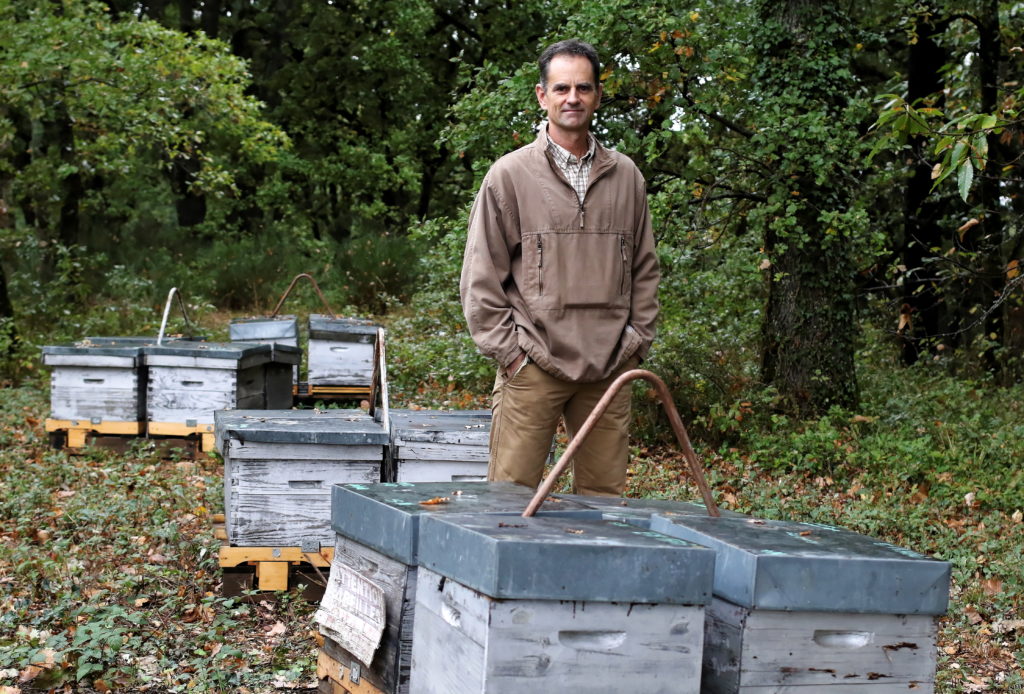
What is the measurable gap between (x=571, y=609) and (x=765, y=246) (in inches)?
253

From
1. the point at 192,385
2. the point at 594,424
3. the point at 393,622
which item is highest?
the point at 594,424

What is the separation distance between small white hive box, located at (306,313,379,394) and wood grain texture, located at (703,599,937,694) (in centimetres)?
756

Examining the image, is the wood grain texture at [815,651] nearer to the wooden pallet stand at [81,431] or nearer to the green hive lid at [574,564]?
the green hive lid at [574,564]

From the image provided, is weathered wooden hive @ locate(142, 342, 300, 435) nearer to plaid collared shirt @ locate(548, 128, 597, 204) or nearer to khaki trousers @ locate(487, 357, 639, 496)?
khaki trousers @ locate(487, 357, 639, 496)

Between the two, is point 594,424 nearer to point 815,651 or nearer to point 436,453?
point 815,651

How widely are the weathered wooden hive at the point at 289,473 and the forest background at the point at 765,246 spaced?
92 centimetres

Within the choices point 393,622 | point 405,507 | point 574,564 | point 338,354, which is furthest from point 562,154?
point 338,354

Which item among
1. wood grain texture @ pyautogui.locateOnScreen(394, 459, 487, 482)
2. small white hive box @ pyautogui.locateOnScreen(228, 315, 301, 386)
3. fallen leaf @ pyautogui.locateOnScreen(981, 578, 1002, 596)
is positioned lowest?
fallen leaf @ pyautogui.locateOnScreen(981, 578, 1002, 596)

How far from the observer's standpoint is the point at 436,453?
15.8 feet

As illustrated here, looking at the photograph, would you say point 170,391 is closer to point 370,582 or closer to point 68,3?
point 370,582

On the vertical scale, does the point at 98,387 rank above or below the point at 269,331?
below

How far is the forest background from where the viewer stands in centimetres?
635

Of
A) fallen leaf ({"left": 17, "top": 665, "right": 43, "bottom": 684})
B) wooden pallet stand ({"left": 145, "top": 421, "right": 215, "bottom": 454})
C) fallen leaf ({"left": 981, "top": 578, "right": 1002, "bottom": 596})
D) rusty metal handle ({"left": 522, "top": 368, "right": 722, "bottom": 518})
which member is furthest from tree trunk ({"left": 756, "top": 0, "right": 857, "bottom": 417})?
fallen leaf ({"left": 17, "top": 665, "right": 43, "bottom": 684})

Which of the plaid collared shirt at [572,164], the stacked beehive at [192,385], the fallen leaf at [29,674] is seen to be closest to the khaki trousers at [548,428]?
the plaid collared shirt at [572,164]
